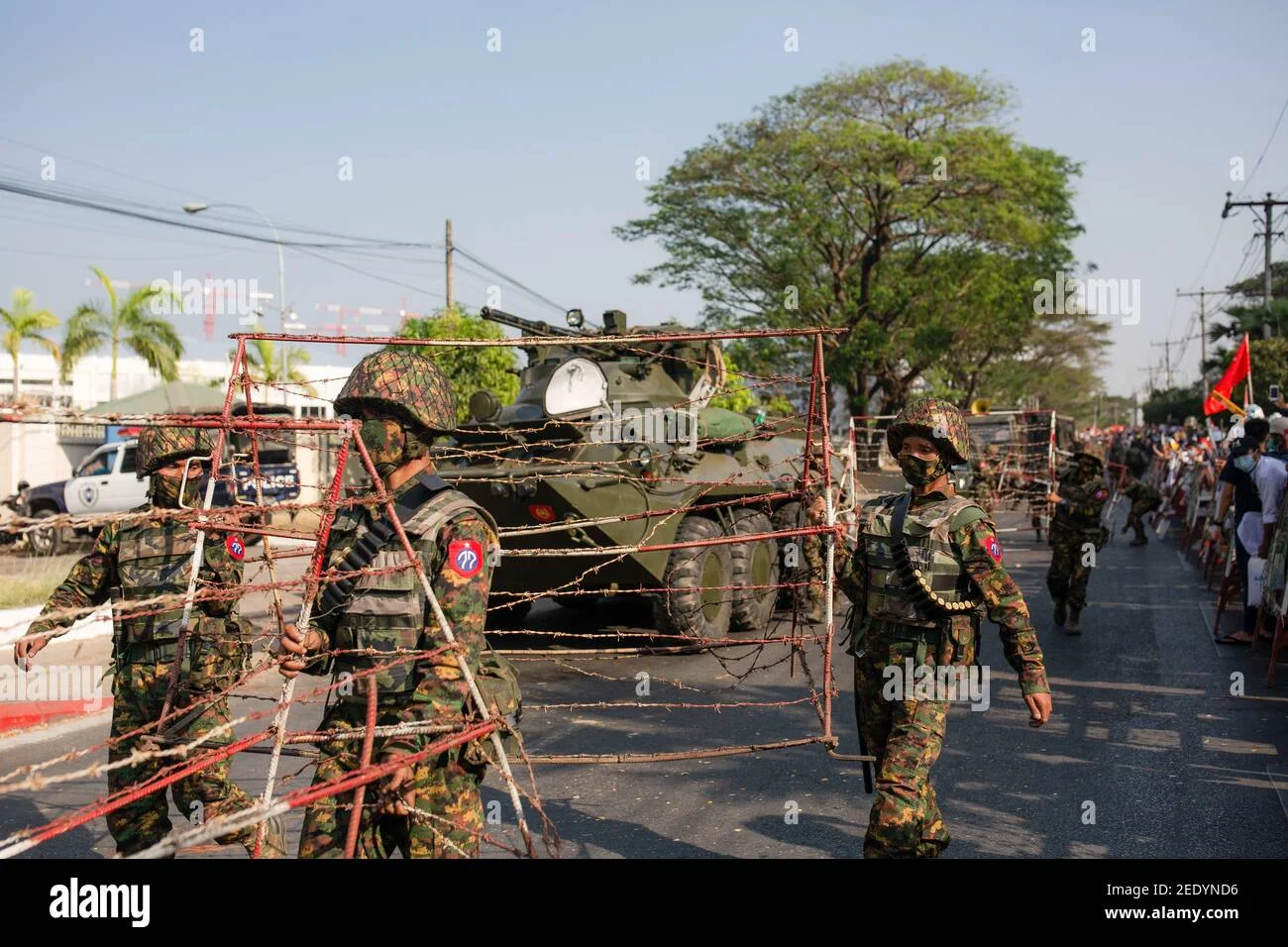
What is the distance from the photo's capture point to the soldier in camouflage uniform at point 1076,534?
1047cm

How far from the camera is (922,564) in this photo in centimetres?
439

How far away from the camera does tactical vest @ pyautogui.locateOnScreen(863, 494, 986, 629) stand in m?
4.38

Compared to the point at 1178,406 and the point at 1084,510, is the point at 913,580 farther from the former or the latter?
the point at 1178,406

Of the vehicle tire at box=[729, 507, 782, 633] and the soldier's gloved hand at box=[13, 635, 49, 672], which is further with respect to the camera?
the vehicle tire at box=[729, 507, 782, 633]

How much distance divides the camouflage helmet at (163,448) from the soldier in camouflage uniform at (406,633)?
1582 millimetres

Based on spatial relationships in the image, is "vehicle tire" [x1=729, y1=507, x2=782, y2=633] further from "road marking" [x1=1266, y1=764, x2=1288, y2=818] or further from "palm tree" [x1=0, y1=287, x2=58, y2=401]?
"palm tree" [x1=0, y1=287, x2=58, y2=401]

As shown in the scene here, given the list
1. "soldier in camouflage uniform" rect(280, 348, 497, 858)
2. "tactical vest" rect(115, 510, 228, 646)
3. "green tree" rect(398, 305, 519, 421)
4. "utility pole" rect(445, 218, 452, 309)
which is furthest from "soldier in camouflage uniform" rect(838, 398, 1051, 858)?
"utility pole" rect(445, 218, 452, 309)

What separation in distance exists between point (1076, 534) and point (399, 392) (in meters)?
Result: 8.25

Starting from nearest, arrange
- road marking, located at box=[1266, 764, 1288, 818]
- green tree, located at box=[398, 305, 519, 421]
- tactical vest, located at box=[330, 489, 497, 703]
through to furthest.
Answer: tactical vest, located at box=[330, 489, 497, 703] → road marking, located at box=[1266, 764, 1288, 818] → green tree, located at box=[398, 305, 519, 421]
